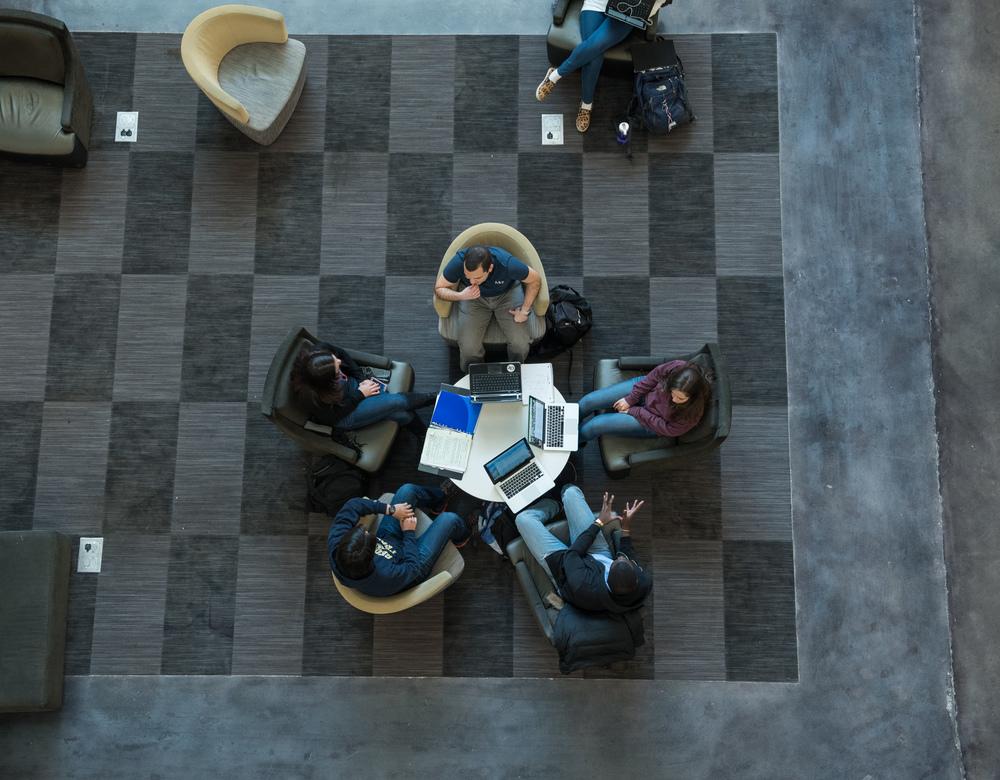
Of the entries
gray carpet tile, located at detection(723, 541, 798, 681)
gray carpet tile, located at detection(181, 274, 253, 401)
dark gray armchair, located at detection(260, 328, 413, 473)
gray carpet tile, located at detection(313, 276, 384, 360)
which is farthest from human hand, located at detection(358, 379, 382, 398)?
gray carpet tile, located at detection(723, 541, 798, 681)

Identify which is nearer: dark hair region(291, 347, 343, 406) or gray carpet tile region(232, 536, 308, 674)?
dark hair region(291, 347, 343, 406)

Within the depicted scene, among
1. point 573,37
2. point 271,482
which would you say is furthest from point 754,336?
point 271,482

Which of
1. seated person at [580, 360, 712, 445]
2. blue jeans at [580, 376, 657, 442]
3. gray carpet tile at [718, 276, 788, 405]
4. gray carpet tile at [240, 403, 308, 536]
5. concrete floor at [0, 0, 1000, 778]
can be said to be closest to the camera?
seated person at [580, 360, 712, 445]

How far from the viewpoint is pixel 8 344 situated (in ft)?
16.5

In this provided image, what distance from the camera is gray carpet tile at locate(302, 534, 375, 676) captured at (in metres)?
4.71

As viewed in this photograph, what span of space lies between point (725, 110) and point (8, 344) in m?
4.76

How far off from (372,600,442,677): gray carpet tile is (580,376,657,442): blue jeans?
1347 mm

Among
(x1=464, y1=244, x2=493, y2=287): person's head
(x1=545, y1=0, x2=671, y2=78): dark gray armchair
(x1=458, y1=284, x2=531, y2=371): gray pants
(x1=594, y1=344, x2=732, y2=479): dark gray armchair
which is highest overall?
(x1=545, y1=0, x2=671, y2=78): dark gray armchair

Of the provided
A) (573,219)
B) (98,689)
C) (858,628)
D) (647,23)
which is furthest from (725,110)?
(98,689)

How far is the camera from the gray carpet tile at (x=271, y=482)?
485 cm

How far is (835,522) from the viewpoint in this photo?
483 cm

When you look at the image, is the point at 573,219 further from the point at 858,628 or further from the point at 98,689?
the point at 98,689

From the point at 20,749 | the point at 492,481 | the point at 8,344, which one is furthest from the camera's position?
the point at 8,344

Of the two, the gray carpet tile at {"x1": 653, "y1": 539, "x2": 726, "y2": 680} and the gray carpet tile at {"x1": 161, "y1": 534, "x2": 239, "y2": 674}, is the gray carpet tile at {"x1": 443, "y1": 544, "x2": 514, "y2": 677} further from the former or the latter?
the gray carpet tile at {"x1": 161, "y1": 534, "x2": 239, "y2": 674}
